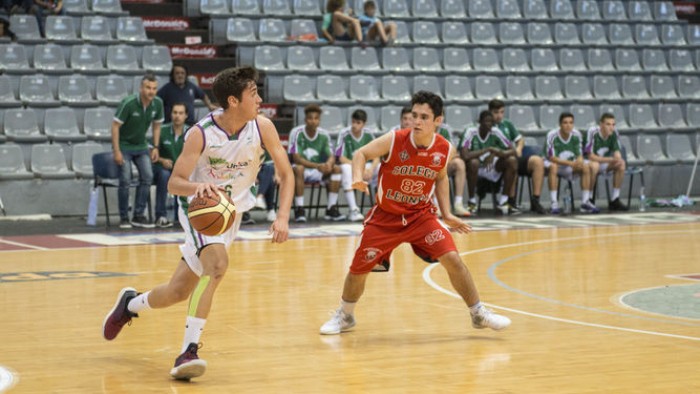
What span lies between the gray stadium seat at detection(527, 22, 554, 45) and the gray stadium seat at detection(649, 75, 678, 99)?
1923 millimetres

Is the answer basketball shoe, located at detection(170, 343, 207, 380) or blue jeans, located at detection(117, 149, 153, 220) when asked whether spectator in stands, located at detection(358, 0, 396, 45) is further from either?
basketball shoe, located at detection(170, 343, 207, 380)

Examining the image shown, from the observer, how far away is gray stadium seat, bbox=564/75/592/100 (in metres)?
19.2

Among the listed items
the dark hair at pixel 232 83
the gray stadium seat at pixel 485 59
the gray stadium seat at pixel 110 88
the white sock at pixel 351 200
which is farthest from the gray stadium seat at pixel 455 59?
the dark hair at pixel 232 83

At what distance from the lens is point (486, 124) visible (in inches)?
621

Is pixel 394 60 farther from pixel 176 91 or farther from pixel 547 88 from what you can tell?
pixel 176 91

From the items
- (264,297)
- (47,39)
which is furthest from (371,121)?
(264,297)

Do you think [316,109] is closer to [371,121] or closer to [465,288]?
[371,121]

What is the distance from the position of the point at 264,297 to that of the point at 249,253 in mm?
3074

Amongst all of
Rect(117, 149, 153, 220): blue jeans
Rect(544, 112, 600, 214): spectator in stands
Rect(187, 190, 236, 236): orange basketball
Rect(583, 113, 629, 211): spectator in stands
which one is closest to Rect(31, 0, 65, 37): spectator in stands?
Rect(117, 149, 153, 220): blue jeans

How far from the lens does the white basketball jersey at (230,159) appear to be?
18.7 ft

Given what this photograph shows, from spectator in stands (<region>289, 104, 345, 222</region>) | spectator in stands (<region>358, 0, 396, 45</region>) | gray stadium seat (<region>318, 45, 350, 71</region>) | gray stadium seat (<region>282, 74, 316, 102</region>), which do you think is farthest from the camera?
spectator in stands (<region>358, 0, 396, 45</region>)

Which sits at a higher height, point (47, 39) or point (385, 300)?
point (47, 39)

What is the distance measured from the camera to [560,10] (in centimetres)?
2086

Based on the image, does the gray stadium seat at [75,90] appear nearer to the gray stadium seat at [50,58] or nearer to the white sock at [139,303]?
the gray stadium seat at [50,58]
